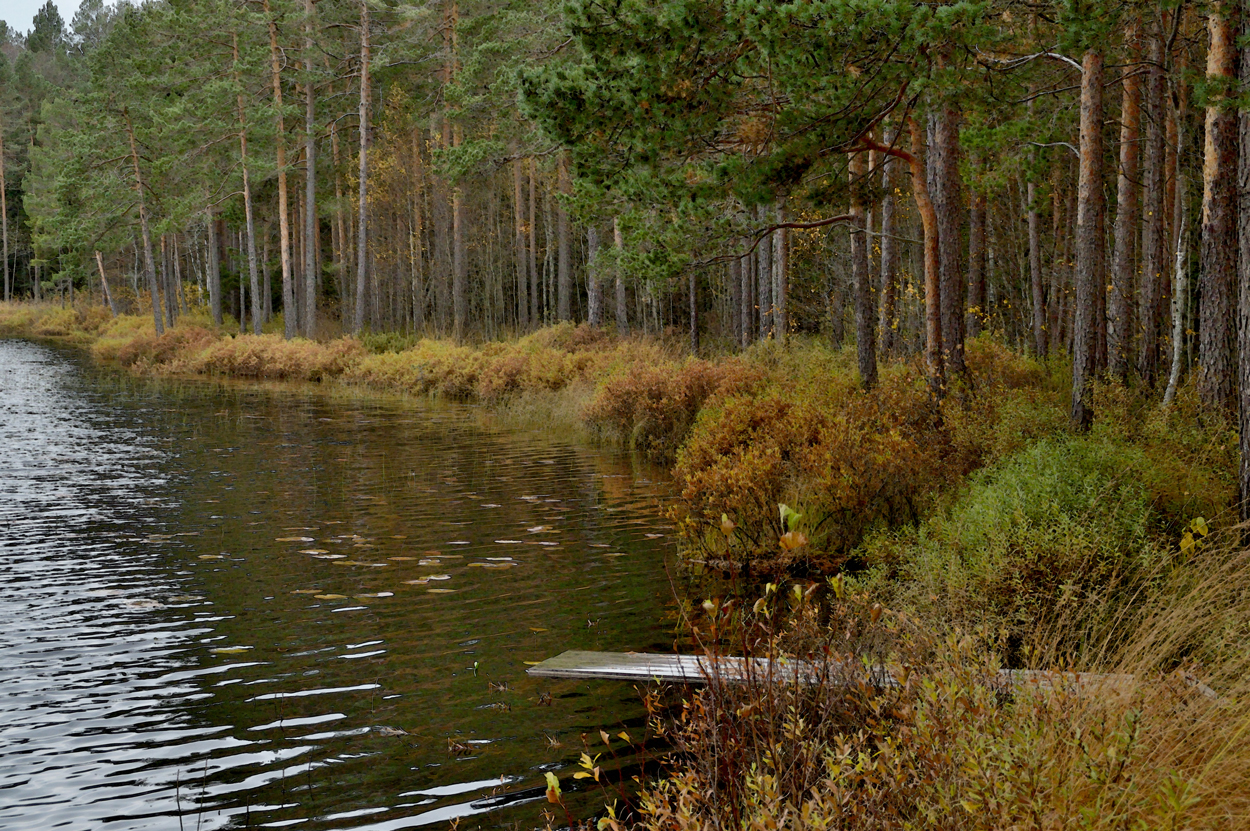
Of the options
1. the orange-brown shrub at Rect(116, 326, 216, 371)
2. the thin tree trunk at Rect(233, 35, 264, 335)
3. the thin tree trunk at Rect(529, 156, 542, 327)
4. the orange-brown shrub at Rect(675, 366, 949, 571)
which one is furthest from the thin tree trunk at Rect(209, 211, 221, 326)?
the orange-brown shrub at Rect(675, 366, 949, 571)

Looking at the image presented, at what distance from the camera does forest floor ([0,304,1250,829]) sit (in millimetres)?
3375

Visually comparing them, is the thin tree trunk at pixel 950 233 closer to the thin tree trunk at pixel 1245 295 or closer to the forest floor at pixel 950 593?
the forest floor at pixel 950 593

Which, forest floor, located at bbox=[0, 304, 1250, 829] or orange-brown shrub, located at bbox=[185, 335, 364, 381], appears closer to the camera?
forest floor, located at bbox=[0, 304, 1250, 829]

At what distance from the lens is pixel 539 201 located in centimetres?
4509

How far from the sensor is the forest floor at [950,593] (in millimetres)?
3375

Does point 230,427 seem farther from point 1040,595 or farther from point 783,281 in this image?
point 1040,595

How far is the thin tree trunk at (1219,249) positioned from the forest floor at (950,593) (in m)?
0.50

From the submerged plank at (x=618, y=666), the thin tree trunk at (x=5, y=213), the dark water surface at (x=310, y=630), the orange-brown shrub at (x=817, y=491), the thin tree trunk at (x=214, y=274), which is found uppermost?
the thin tree trunk at (x=5, y=213)

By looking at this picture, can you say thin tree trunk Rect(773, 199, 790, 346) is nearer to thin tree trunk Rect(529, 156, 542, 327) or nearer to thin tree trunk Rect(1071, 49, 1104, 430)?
thin tree trunk Rect(1071, 49, 1104, 430)

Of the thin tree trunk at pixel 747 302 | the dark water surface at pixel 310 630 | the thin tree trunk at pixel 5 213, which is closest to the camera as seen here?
the dark water surface at pixel 310 630

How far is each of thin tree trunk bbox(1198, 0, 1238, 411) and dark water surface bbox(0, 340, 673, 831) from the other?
19.2 feet

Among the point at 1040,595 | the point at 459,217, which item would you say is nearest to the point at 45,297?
the point at 459,217

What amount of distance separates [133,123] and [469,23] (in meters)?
21.3

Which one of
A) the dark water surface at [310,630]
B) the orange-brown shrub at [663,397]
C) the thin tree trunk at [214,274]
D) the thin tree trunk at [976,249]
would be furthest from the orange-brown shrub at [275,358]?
the thin tree trunk at [976,249]
